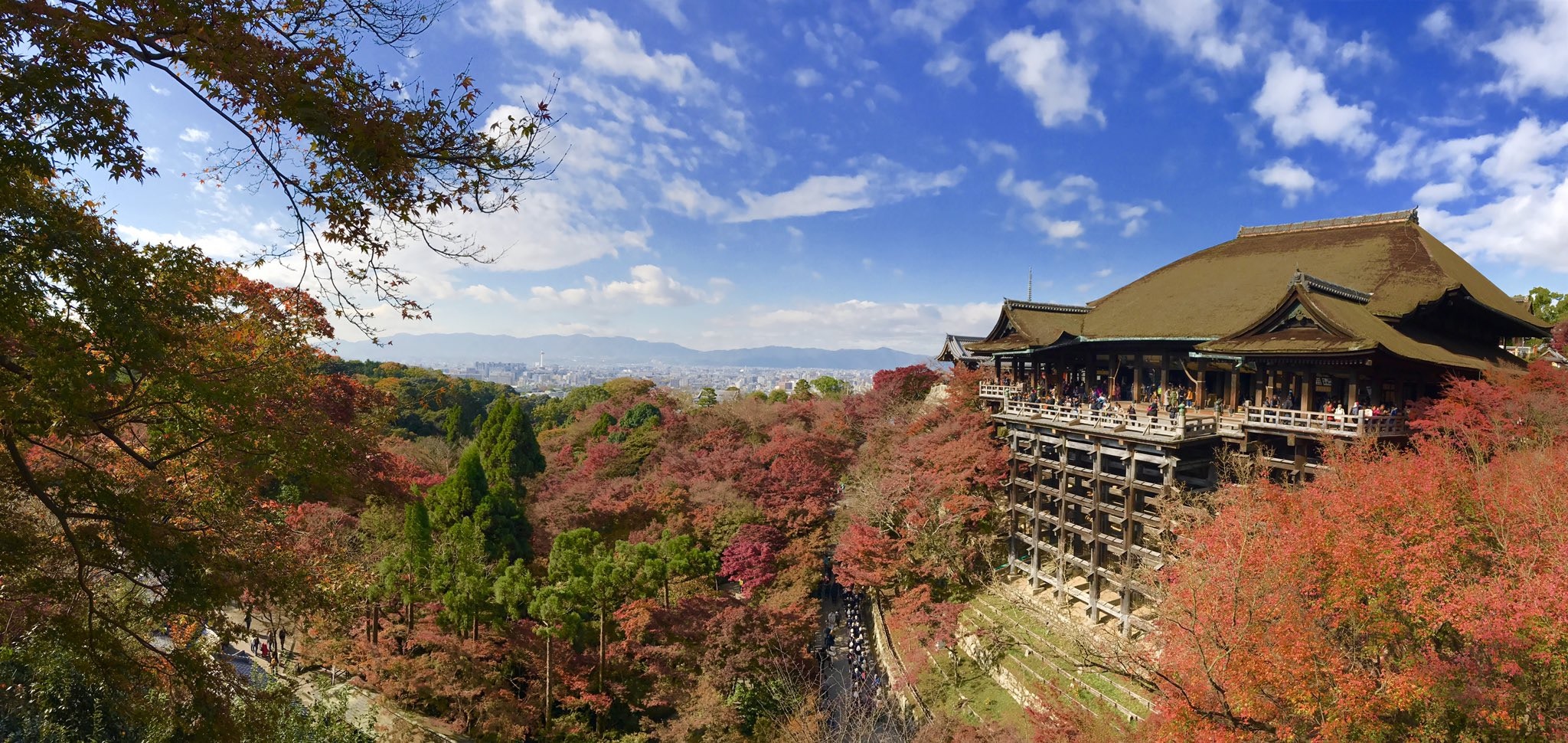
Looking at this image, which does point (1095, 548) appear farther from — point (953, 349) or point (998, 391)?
point (953, 349)

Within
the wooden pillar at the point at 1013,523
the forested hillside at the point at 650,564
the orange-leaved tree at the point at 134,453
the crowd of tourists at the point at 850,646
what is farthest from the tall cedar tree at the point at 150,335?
the wooden pillar at the point at 1013,523

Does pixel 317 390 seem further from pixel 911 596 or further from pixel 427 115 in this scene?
pixel 911 596

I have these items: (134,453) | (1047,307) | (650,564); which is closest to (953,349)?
(1047,307)

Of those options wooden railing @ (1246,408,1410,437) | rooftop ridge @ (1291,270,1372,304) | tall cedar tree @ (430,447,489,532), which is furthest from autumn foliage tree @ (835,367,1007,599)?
tall cedar tree @ (430,447,489,532)

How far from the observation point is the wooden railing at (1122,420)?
14.4 m

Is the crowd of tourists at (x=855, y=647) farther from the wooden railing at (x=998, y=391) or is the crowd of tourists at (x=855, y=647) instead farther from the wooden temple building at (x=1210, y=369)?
the wooden railing at (x=998, y=391)

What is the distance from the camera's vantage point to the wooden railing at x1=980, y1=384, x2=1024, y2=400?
20.0 meters

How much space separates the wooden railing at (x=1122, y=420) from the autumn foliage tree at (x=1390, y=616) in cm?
364

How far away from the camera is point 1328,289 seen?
1491 centimetres

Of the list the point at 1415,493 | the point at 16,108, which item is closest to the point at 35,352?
the point at 16,108

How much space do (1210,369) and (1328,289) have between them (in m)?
3.04

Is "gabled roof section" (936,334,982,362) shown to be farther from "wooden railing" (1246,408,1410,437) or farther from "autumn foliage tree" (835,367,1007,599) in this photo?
"wooden railing" (1246,408,1410,437)

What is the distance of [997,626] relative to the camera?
1684 cm

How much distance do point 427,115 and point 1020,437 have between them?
704 inches
